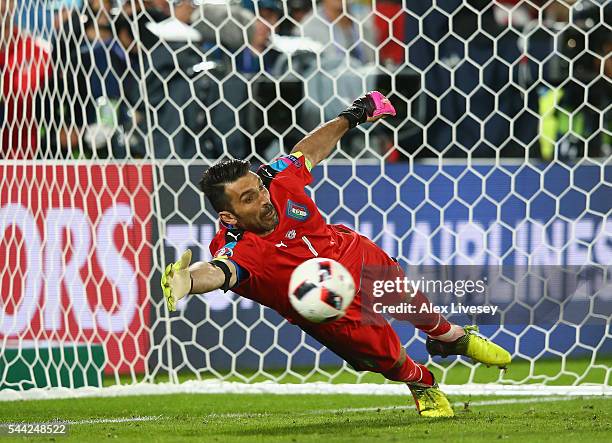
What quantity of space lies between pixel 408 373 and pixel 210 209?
2.55m

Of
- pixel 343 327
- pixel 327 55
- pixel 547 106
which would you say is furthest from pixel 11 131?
pixel 547 106

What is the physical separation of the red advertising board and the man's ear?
8.23 ft

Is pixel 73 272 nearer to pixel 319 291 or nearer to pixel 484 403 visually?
pixel 484 403

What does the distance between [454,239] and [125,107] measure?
8.27ft

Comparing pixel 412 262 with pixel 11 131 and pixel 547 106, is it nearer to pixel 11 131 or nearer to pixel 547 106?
pixel 547 106

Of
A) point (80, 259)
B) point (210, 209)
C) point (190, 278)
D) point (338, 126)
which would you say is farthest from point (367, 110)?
point (80, 259)

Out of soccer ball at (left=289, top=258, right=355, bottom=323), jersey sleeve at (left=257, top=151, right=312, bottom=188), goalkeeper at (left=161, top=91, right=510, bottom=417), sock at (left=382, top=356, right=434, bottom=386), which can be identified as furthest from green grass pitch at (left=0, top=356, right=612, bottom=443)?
jersey sleeve at (left=257, top=151, right=312, bottom=188)

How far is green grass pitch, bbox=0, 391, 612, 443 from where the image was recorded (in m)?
4.63

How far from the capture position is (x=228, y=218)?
5016mm

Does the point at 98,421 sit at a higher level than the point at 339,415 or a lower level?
higher

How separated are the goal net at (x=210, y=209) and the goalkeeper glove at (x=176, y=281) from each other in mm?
2880

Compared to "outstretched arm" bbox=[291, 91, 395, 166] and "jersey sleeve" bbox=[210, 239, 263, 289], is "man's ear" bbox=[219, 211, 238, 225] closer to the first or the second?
"jersey sleeve" bbox=[210, 239, 263, 289]

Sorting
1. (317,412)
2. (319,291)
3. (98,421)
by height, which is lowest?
(317,412)

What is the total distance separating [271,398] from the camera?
21.9 ft
